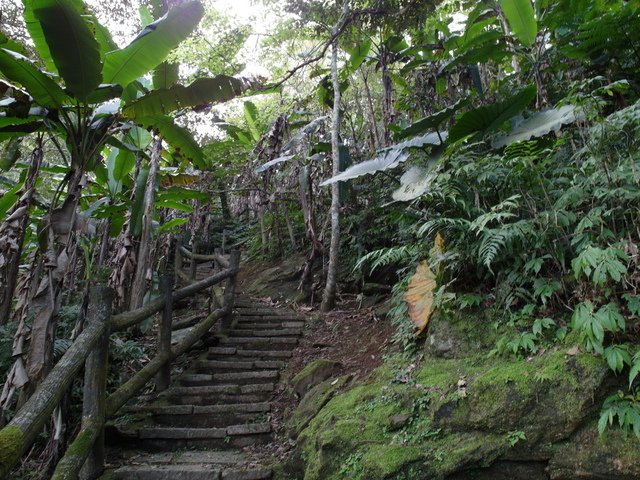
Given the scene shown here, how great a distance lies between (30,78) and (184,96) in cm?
146

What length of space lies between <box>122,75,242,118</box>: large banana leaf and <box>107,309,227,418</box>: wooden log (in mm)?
2626

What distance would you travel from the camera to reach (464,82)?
6641 mm

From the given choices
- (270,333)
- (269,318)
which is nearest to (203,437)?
(270,333)

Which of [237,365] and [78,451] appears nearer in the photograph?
[78,451]

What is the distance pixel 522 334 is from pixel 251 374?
3329 millimetres

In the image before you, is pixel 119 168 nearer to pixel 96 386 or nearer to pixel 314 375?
pixel 96 386

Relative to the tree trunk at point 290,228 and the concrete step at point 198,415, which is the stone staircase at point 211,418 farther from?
the tree trunk at point 290,228

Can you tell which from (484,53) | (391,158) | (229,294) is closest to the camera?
(391,158)

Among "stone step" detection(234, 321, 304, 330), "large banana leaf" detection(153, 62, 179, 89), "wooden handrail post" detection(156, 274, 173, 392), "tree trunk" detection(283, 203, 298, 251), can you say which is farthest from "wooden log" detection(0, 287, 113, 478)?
"tree trunk" detection(283, 203, 298, 251)

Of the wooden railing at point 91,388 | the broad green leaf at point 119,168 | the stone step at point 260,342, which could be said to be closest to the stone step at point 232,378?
the wooden railing at point 91,388

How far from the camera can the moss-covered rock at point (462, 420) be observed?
2611 mm

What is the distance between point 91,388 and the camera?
3.21 metres

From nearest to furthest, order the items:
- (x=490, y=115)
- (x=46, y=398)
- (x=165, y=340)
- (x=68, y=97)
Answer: (x=46, y=398) → (x=68, y=97) → (x=490, y=115) → (x=165, y=340)

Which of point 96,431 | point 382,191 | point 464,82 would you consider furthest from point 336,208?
point 96,431
